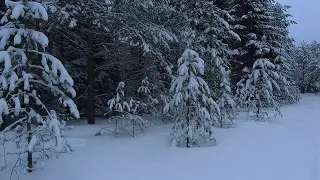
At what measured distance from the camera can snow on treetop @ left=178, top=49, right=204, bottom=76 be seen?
9172 millimetres

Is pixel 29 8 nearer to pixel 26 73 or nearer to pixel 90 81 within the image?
pixel 26 73

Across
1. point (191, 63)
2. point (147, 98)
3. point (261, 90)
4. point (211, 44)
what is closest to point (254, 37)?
point (261, 90)

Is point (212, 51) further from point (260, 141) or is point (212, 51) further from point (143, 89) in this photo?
point (260, 141)

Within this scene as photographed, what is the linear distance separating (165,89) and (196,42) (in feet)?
7.51

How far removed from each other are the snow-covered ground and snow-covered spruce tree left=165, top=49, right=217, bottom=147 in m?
0.52

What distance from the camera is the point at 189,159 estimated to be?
8.16 m

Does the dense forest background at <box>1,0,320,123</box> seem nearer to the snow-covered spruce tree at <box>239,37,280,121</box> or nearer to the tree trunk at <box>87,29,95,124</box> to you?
the tree trunk at <box>87,29,95,124</box>

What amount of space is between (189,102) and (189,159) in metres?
1.93

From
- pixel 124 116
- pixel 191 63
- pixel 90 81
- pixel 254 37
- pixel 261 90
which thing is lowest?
pixel 124 116

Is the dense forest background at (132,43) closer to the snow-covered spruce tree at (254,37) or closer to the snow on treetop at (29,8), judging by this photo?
the snow-covered spruce tree at (254,37)

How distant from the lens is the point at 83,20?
12.5m

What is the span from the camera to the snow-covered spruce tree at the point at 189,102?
30.3 feet

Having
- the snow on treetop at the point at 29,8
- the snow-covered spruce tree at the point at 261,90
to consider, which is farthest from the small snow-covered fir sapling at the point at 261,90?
the snow on treetop at the point at 29,8

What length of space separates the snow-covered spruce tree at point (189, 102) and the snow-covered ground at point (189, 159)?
0.52m
